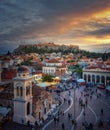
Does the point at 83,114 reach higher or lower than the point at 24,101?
lower

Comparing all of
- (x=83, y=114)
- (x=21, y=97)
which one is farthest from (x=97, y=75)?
(x=21, y=97)

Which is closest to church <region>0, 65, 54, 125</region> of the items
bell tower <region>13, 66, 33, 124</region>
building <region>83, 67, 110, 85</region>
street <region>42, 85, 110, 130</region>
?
bell tower <region>13, 66, 33, 124</region>

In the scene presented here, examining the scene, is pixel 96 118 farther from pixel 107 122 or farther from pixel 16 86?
pixel 16 86

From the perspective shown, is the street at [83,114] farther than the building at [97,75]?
No

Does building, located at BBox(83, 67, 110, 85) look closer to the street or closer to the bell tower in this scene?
the street

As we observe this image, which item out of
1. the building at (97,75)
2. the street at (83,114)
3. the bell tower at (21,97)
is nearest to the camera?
the street at (83,114)

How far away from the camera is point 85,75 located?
40.1 metres

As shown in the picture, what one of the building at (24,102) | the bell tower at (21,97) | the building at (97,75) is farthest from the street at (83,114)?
the building at (97,75)

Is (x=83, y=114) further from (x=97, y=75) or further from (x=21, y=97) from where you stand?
(x=97, y=75)

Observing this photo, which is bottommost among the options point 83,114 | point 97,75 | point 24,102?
point 83,114

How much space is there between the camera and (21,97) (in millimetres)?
16672

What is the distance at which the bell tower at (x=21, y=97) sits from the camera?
54.2 ft

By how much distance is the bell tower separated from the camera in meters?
16.5

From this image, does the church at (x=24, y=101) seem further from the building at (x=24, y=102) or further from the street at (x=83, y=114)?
the street at (x=83, y=114)
